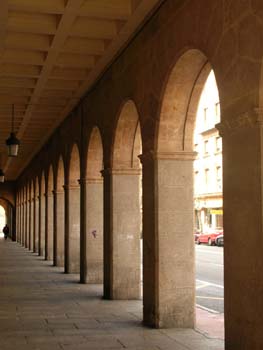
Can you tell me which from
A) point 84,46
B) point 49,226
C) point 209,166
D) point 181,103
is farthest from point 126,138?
point 209,166

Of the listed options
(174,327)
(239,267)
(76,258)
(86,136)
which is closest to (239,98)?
(239,267)

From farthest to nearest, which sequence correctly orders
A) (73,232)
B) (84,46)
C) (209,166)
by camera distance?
(209,166)
(73,232)
(84,46)

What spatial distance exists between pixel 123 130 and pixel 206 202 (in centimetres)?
4202

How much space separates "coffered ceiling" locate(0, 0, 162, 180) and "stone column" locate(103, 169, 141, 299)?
7.74ft

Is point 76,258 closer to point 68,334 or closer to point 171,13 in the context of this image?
point 68,334

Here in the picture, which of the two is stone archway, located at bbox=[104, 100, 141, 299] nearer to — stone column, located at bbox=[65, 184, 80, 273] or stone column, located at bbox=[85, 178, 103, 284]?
stone column, located at bbox=[85, 178, 103, 284]

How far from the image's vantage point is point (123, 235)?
11.8m

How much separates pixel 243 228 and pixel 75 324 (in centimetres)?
431

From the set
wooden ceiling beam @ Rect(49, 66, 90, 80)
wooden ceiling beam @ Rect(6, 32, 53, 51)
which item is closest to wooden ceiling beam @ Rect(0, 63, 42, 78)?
wooden ceiling beam @ Rect(49, 66, 90, 80)

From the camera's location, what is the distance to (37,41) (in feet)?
32.8

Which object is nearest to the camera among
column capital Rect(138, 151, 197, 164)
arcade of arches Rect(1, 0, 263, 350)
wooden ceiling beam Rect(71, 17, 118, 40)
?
arcade of arches Rect(1, 0, 263, 350)

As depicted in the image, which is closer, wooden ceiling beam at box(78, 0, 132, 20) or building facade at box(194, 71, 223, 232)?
wooden ceiling beam at box(78, 0, 132, 20)

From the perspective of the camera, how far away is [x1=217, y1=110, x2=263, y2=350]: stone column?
548 centimetres

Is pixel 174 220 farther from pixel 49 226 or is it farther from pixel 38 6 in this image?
pixel 49 226
